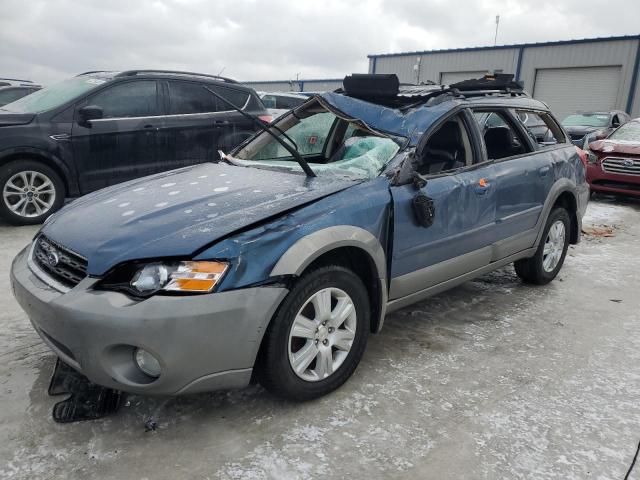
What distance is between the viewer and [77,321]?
1994mm

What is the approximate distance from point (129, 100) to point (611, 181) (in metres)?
7.49

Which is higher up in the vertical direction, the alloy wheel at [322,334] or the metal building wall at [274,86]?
the metal building wall at [274,86]

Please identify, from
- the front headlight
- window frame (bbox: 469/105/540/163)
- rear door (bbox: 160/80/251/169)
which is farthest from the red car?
Answer: the front headlight

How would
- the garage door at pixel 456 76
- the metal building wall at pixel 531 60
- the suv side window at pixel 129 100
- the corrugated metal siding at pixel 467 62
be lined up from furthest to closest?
the garage door at pixel 456 76 → the corrugated metal siding at pixel 467 62 → the metal building wall at pixel 531 60 → the suv side window at pixel 129 100

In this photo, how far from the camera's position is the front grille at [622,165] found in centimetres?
823

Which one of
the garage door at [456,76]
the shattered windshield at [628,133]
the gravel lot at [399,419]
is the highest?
the garage door at [456,76]

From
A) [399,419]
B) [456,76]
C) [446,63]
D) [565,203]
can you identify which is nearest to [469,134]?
[565,203]

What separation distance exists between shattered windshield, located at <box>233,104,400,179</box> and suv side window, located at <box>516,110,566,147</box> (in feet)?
5.25

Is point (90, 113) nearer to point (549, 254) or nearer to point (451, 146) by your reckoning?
point (451, 146)

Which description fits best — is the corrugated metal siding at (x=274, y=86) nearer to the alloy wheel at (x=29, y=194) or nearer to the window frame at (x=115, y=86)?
the window frame at (x=115, y=86)

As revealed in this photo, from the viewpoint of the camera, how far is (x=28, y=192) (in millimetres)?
5363

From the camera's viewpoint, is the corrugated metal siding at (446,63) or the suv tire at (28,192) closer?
the suv tire at (28,192)

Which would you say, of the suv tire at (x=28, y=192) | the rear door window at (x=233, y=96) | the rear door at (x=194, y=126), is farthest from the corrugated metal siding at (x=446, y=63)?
the suv tire at (x=28, y=192)

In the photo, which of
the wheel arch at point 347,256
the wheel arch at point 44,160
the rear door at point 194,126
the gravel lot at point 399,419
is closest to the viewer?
the gravel lot at point 399,419
